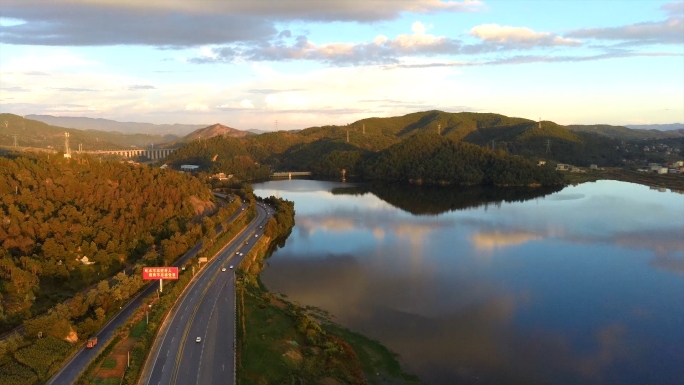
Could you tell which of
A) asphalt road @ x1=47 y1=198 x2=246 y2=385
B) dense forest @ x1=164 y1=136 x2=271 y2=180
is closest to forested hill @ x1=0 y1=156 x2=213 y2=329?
asphalt road @ x1=47 y1=198 x2=246 y2=385

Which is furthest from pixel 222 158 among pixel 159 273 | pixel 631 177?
pixel 159 273

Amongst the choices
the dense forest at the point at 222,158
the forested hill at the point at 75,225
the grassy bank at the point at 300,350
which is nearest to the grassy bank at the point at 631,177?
the dense forest at the point at 222,158

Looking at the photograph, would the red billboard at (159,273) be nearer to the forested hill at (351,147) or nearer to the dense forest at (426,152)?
the dense forest at (426,152)

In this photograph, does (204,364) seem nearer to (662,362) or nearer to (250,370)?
(250,370)

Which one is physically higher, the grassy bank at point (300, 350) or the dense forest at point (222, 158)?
the dense forest at point (222, 158)

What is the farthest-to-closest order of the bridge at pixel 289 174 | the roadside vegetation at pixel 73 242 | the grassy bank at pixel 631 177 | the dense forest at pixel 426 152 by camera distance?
the bridge at pixel 289 174, the dense forest at pixel 426 152, the grassy bank at pixel 631 177, the roadside vegetation at pixel 73 242

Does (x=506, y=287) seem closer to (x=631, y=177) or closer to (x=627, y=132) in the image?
(x=631, y=177)

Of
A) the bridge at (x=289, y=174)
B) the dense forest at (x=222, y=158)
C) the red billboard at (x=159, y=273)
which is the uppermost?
the dense forest at (x=222, y=158)
